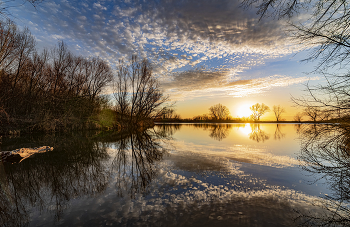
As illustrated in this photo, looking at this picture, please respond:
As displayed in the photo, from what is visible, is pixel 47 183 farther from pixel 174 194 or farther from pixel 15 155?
pixel 15 155

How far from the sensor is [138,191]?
3521 mm

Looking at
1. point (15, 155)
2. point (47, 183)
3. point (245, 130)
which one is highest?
point (245, 130)

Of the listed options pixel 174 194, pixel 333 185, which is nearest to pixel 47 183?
pixel 174 194

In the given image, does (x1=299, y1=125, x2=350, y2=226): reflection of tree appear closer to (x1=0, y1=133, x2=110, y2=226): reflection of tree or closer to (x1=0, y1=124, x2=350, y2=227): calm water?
(x1=0, y1=124, x2=350, y2=227): calm water

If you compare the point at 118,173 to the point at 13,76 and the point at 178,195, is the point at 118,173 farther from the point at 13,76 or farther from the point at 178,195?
the point at 13,76

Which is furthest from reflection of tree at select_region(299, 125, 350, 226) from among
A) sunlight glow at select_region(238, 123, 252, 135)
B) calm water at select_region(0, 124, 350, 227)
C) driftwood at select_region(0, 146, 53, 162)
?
sunlight glow at select_region(238, 123, 252, 135)

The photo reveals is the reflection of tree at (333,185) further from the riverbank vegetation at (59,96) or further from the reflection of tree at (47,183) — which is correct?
the riverbank vegetation at (59,96)

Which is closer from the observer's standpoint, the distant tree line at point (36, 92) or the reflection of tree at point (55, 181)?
the reflection of tree at point (55, 181)

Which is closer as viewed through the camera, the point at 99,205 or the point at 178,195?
the point at 99,205

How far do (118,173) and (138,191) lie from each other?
60.6 inches

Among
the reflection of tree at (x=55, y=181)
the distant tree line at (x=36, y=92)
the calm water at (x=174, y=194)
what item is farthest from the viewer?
the distant tree line at (x=36, y=92)

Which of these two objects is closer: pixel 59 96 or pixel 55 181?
pixel 55 181

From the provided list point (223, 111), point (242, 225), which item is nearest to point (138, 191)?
point (242, 225)

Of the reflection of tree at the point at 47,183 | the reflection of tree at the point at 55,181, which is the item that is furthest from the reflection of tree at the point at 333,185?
the reflection of tree at the point at 47,183
